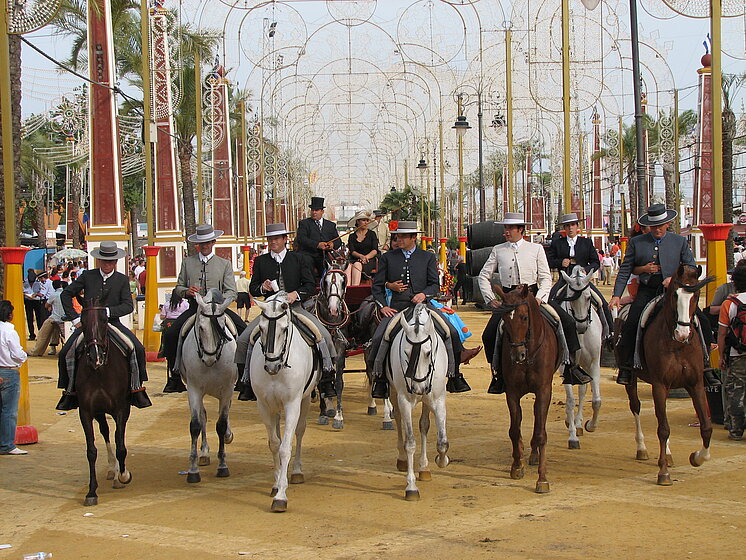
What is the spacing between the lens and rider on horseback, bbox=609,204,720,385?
11805 millimetres

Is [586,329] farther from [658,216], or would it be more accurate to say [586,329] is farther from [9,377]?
[9,377]

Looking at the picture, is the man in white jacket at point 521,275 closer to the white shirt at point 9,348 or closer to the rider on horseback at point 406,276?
the rider on horseback at point 406,276

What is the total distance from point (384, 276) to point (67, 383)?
390 cm

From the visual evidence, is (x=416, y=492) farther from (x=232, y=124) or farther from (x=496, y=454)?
(x=232, y=124)

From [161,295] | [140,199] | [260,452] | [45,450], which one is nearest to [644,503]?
[260,452]

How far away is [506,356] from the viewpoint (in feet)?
36.7

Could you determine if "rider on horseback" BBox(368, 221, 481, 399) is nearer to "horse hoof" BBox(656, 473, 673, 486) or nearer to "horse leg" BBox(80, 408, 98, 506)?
"horse hoof" BBox(656, 473, 673, 486)

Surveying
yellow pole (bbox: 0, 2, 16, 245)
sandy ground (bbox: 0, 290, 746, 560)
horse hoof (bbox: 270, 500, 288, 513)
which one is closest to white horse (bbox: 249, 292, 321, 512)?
horse hoof (bbox: 270, 500, 288, 513)

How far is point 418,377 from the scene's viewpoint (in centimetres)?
1043

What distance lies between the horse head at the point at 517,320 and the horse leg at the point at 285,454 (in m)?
2.31

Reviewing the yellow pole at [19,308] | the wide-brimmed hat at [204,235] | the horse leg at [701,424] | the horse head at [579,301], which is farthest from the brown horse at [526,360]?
the yellow pole at [19,308]

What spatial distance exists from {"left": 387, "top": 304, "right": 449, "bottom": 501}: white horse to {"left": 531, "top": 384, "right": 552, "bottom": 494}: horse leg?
1.00 meters

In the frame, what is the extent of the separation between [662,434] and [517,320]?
2.00 metres

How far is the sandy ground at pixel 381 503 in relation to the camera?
8.59 metres
